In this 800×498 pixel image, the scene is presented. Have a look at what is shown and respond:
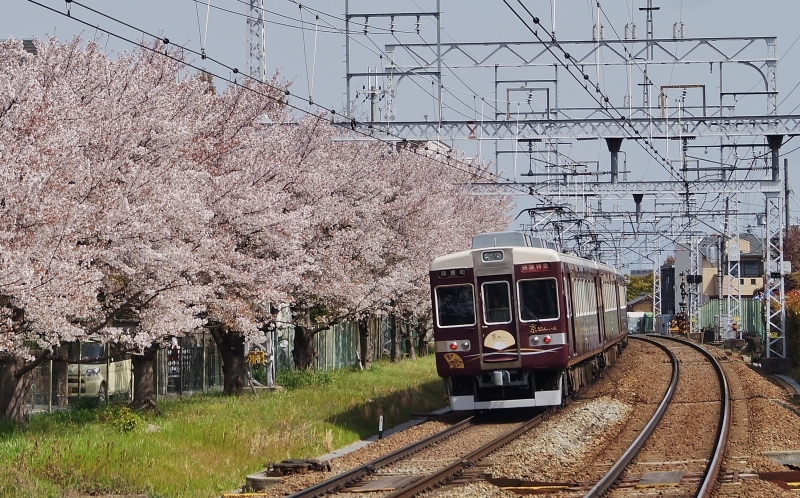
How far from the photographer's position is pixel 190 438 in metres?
15.0

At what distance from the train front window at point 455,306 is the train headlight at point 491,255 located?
527mm

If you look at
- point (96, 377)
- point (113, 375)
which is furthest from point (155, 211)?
point (113, 375)

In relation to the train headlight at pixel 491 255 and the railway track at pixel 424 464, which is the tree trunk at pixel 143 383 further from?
the train headlight at pixel 491 255

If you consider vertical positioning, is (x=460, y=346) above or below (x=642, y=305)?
below

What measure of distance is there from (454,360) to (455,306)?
888 millimetres

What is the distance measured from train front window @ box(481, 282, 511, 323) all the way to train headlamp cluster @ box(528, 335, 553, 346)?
2.01ft

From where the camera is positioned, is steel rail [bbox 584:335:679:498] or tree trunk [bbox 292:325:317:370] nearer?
steel rail [bbox 584:335:679:498]

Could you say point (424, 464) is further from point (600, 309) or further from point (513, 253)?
point (600, 309)

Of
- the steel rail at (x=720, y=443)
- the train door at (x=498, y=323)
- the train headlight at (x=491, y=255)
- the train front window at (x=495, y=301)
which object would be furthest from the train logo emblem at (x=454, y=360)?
the steel rail at (x=720, y=443)

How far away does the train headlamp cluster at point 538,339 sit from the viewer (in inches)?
712

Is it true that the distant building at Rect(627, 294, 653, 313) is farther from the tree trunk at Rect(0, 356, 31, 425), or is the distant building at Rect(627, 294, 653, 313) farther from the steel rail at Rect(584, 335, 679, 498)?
the tree trunk at Rect(0, 356, 31, 425)

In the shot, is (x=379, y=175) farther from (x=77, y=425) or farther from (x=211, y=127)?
(x=77, y=425)

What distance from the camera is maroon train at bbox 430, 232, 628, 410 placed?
59.4 feet

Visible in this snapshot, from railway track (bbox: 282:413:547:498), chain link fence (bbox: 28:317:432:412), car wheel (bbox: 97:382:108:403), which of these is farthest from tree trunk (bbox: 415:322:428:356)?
railway track (bbox: 282:413:547:498)
